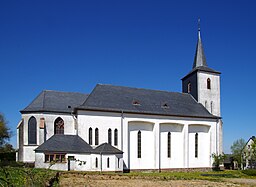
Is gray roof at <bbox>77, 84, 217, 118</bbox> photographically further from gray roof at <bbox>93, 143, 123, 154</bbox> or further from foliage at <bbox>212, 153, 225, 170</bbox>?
foliage at <bbox>212, 153, 225, 170</bbox>

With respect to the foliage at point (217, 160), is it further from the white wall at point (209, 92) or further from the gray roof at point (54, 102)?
the gray roof at point (54, 102)

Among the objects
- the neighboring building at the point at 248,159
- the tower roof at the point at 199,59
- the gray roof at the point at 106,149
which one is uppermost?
the tower roof at the point at 199,59

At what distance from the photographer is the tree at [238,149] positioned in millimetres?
58719

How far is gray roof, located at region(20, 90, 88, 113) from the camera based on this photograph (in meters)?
40.8

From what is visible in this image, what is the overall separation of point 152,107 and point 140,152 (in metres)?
6.67

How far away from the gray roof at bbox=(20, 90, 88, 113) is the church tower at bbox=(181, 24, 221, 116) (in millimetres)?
19275

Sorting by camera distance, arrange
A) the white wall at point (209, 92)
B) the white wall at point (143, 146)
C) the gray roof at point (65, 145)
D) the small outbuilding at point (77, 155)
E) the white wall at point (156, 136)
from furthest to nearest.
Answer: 1. the white wall at point (209, 92)
2. the white wall at point (143, 146)
3. the white wall at point (156, 136)
4. the gray roof at point (65, 145)
5. the small outbuilding at point (77, 155)

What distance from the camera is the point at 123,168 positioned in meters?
37.2

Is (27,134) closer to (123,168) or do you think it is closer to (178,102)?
(123,168)

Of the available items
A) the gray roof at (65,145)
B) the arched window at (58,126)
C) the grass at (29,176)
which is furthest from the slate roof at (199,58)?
the grass at (29,176)

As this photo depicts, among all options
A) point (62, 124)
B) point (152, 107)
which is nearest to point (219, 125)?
point (152, 107)

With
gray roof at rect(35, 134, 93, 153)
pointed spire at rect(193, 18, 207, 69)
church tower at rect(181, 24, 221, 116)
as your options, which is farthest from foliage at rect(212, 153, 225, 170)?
gray roof at rect(35, 134, 93, 153)

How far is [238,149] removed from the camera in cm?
6538

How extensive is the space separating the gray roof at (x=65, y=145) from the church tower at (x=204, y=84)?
2150 cm
